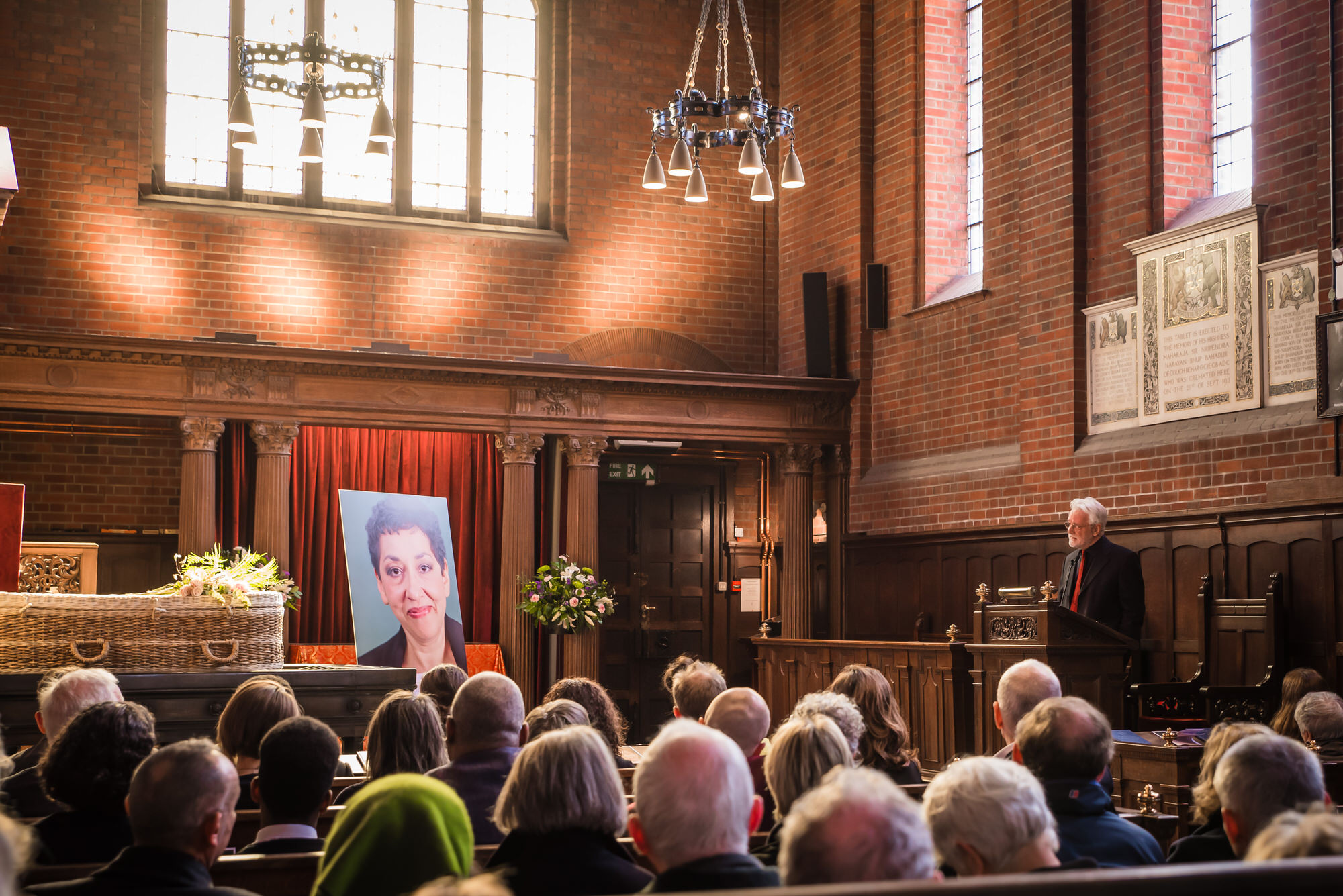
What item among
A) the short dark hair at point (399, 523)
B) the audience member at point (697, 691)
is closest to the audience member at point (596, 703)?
the audience member at point (697, 691)

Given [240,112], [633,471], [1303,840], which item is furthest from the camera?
[633,471]

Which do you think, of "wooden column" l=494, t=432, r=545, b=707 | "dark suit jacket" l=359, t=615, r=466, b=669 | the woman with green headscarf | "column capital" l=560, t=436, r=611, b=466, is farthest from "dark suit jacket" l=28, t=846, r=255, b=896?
"column capital" l=560, t=436, r=611, b=466

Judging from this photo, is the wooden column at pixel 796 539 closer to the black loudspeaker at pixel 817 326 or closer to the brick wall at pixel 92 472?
the black loudspeaker at pixel 817 326

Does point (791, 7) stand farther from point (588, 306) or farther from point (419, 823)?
point (419, 823)

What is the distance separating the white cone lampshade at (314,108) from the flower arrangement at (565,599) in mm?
5208

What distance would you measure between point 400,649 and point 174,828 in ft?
27.9

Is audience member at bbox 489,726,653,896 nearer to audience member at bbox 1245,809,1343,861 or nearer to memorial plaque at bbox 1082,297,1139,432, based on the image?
audience member at bbox 1245,809,1343,861

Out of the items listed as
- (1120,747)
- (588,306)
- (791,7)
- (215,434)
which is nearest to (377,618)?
(215,434)

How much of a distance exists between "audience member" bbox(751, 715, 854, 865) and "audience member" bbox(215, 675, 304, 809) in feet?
5.65

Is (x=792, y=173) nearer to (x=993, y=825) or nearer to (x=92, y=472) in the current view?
(x=92, y=472)

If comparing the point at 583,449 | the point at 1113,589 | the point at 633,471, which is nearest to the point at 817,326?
the point at 633,471

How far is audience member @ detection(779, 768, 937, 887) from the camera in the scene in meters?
2.13

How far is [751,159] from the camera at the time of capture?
33.9 ft

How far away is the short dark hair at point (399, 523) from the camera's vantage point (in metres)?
11.2
